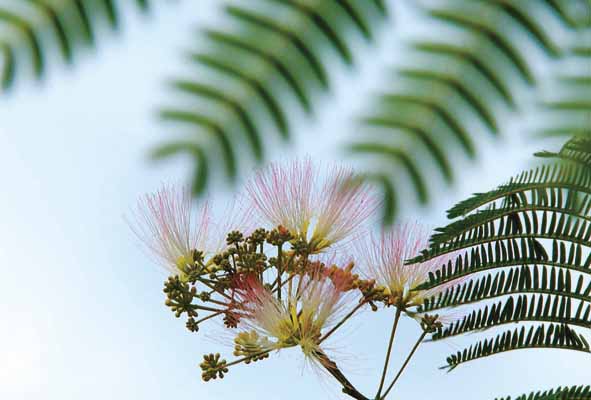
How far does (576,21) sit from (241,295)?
97.5 inches

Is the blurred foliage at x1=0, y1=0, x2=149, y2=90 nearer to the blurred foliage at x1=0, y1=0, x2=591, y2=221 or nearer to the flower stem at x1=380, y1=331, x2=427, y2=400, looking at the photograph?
the blurred foliage at x1=0, y1=0, x2=591, y2=221

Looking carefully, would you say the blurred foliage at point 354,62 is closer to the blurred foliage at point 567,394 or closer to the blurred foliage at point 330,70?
the blurred foliage at point 330,70

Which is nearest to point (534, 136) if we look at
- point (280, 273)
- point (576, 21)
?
point (576, 21)

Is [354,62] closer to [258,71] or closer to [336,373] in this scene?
[258,71]

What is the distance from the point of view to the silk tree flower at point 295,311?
9.04ft

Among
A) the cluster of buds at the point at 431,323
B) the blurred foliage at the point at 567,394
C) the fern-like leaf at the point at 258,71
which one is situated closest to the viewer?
the fern-like leaf at the point at 258,71

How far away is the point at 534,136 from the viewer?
1.16 feet

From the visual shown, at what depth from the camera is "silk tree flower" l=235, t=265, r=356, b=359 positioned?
2754 mm

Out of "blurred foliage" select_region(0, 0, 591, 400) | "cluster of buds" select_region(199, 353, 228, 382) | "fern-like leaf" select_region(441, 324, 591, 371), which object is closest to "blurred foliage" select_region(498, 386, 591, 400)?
"fern-like leaf" select_region(441, 324, 591, 371)

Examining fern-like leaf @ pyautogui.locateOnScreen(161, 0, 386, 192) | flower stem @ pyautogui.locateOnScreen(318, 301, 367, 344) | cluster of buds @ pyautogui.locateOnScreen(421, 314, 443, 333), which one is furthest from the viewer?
flower stem @ pyautogui.locateOnScreen(318, 301, 367, 344)

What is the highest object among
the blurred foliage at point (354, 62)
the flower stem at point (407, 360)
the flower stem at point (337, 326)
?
the flower stem at point (337, 326)

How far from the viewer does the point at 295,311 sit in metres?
2.83

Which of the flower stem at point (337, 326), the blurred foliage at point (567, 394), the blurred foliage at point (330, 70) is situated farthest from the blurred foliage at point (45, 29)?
the flower stem at point (337, 326)

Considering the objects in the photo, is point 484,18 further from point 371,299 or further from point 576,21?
point 371,299
